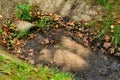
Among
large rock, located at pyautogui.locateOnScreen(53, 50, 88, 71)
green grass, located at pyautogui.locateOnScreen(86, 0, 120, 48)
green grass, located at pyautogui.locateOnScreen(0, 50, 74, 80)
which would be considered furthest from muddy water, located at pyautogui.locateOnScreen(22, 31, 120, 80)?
green grass, located at pyautogui.locateOnScreen(0, 50, 74, 80)

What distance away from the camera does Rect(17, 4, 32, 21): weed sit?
8555 millimetres

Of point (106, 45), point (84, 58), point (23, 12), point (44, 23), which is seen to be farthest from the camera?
point (23, 12)

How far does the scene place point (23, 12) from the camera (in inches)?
339

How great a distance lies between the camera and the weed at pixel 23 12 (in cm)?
855

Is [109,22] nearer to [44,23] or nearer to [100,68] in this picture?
[100,68]

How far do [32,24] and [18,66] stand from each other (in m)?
2.77

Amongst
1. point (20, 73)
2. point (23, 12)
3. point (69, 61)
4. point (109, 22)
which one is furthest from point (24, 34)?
point (20, 73)

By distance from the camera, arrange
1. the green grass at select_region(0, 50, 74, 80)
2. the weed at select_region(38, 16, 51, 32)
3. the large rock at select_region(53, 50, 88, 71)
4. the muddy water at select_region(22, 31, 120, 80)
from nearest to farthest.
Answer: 1. the green grass at select_region(0, 50, 74, 80)
2. the muddy water at select_region(22, 31, 120, 80)
3. the large rock at select_region(53, 50, 88, 71)
4. the weed at select_region(38, 16, 51, 32)

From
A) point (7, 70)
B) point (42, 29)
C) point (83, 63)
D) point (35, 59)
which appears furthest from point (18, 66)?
point (42, 29)

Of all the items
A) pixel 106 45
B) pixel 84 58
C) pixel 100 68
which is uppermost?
pixel 106 45

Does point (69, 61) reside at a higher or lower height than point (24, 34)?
lower

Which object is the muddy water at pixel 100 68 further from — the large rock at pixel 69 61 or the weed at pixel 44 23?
the weed at pixel 44 23

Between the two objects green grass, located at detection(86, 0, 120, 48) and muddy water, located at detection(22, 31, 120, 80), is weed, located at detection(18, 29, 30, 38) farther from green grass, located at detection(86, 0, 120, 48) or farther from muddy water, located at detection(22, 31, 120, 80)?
green grass, located at detection(86, 0, 120, 48)

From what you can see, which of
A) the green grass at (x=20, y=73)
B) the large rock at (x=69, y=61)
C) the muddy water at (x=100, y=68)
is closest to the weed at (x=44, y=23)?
the muddy water at (x=100, y=68)
